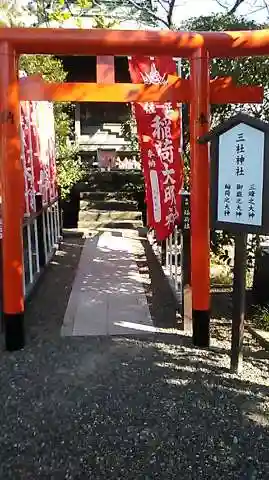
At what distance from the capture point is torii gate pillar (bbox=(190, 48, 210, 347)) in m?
4.33

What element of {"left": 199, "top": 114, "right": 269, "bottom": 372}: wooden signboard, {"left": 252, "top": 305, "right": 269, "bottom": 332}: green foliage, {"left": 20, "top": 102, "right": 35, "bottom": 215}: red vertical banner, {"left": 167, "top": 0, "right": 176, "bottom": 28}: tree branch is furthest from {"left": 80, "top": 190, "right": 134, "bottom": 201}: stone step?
{"left": 199, "top": 114, "right": 269, "bottom": 372}: wooden signboard

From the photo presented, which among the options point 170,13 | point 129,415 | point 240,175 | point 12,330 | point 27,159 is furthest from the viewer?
point 170,13

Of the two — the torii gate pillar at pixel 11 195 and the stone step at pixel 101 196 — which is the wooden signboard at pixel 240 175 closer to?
the torii gate pillar at pixel 11 195

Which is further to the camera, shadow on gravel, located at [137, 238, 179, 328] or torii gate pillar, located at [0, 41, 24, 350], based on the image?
shadow on gravel, located at [137, 238, 179, 328]

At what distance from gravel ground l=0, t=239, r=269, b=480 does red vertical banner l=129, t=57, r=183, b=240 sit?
1.50 m

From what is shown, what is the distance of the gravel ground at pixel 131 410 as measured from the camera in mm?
2770

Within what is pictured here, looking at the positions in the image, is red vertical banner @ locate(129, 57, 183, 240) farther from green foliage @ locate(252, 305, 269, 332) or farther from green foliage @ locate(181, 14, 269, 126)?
green foliage @ locate(252, 305, 269, 332)

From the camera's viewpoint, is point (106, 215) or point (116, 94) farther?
point (106, 215)

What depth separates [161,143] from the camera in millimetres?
5523

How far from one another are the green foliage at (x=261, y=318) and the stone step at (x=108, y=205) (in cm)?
716

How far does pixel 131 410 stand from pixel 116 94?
2740 mm

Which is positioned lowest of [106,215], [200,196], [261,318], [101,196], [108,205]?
[261,318]

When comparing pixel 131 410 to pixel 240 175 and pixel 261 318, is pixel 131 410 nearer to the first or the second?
pixel 240 175

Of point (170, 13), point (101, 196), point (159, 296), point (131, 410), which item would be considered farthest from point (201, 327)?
point (170, 13)
